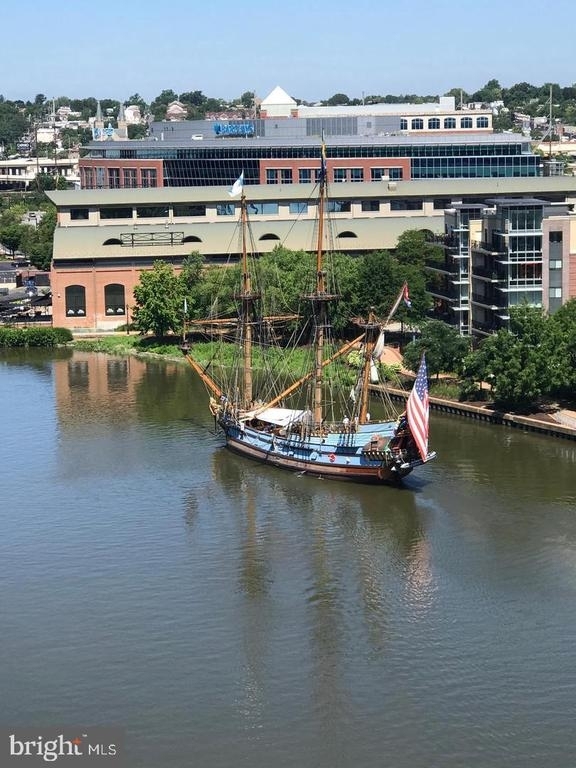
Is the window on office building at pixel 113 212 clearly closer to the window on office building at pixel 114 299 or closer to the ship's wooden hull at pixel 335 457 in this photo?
the window on office building at pixel 114 299

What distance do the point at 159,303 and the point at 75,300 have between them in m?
9.36

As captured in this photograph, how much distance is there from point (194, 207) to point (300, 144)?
12348 millimetres

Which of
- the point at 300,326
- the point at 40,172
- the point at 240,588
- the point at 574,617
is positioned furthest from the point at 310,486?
the point at 40,172

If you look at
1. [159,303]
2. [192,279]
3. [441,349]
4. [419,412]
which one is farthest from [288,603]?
[192,279]

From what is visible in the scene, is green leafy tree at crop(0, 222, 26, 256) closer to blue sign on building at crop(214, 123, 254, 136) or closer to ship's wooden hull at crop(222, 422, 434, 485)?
blue sign on building at crop(214, 123, 254, 136)

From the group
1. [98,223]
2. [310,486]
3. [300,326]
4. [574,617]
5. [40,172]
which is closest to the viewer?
[574,617]

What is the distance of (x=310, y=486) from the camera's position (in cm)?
4831

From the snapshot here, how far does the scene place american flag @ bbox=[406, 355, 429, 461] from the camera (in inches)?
1820

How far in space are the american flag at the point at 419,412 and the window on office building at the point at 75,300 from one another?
39.9m

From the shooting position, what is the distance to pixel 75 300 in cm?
8319

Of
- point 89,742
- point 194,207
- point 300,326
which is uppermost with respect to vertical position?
point 194,207

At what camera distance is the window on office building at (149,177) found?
329 ft

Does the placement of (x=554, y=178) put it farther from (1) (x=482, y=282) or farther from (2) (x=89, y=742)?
(2) (x=89, y=742)

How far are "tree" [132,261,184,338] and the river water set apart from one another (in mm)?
20801
